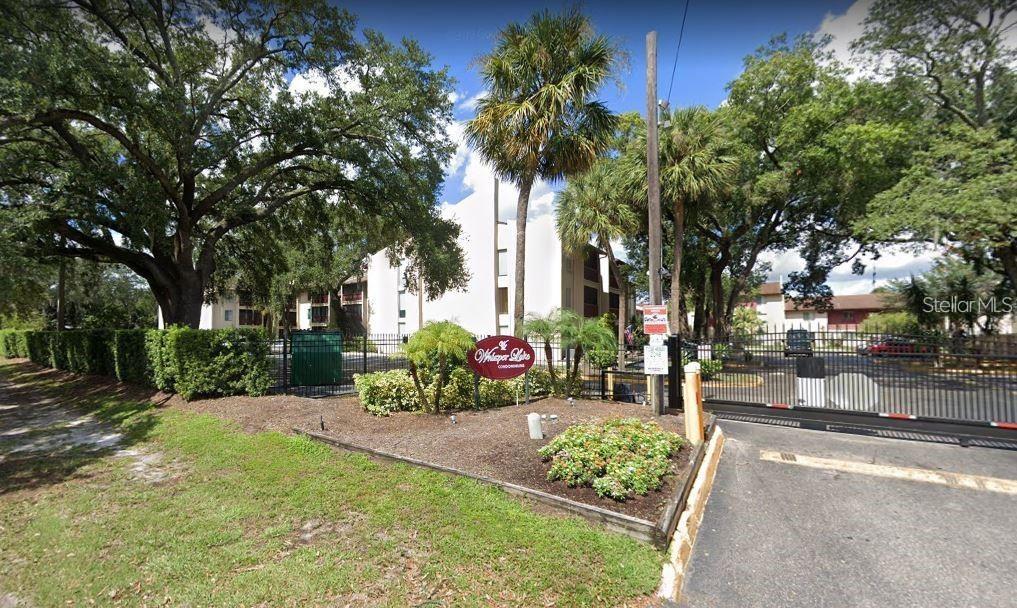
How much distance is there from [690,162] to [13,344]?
40.4 m

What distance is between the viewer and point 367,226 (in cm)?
1719

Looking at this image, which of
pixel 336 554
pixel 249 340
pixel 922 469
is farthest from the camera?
pixel 249 340

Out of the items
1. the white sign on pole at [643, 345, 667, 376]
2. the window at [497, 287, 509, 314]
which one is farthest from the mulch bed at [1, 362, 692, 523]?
the window at [497, 287, 509, 314]

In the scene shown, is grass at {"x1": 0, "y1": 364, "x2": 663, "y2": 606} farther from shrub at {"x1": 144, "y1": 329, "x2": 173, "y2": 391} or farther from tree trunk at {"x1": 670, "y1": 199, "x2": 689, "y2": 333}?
tree trunk at {"x1": 670, "y1": 199, "x2": 689, "y2": 333}

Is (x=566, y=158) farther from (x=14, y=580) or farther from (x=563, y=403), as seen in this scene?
(x=14, y=580)

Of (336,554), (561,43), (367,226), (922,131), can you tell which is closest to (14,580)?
(336,554)

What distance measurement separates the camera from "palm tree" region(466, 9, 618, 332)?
962 centimetres

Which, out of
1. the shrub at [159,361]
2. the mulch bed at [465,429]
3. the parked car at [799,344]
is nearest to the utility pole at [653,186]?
the mulch bed at [465,429]

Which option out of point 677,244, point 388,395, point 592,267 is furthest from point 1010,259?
point 388,395

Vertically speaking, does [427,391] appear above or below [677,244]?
below

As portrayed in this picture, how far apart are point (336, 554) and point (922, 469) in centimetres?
762

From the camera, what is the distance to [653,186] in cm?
877

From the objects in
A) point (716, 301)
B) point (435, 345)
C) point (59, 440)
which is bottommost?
point (59, 440)

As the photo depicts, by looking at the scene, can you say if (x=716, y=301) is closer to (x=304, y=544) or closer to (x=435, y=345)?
(x=435, y=345)
